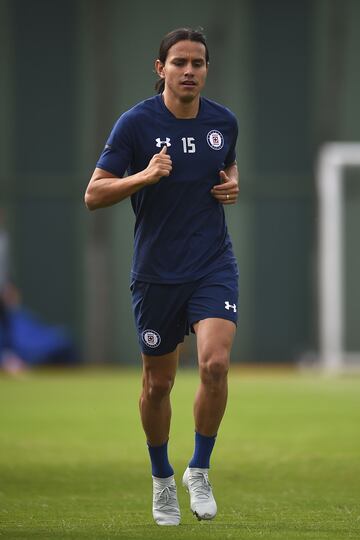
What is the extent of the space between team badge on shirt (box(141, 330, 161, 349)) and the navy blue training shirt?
0.83ft

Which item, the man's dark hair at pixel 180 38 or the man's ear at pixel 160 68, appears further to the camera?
the man's ear at pixel 160 68

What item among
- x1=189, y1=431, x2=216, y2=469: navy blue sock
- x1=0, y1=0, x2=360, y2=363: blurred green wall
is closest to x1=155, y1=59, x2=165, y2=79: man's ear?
x1=189, y1=431, x2=216, y2=469: navy blue sock

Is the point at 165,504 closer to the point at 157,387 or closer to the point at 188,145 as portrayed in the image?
the point at 157,387

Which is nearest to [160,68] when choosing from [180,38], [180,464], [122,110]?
[180,38]

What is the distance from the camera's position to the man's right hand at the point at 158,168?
627 cm

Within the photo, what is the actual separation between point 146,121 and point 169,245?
0.61 m

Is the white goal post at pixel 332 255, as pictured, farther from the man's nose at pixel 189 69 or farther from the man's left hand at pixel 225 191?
the man's nose at pixel 189 69

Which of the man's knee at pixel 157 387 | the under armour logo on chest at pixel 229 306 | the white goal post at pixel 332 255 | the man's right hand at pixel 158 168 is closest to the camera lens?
the man's right hand at pixel 158 168

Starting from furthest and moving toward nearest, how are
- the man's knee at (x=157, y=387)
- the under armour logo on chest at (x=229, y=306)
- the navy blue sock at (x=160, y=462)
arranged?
the navy blue sock at (x=160, y=462), the man's knee at (x=157, y=387), the under armour logo on chest at (x=229, y=306)

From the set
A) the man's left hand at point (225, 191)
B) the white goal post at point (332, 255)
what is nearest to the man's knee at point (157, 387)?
the man's left hand at point (225, 191)

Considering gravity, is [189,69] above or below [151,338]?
above

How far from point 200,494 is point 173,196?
1.43m

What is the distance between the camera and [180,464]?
30.3 ft

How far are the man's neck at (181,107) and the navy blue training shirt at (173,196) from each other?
3 centimetres
